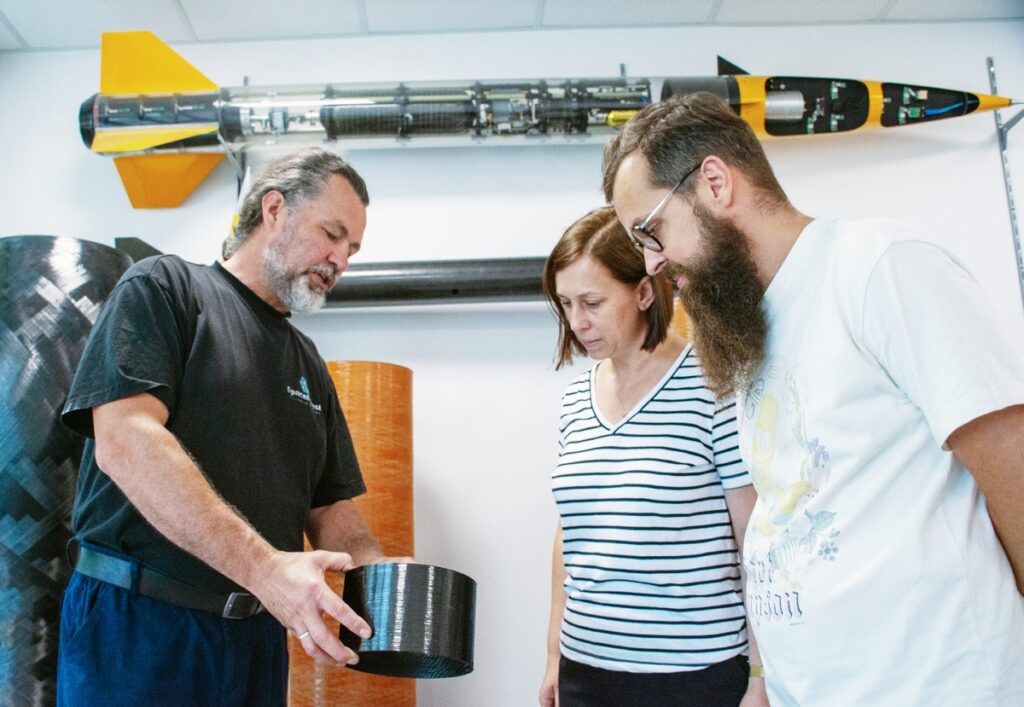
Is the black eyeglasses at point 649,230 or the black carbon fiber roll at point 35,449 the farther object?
the black carbon fiber roll at point 35,449

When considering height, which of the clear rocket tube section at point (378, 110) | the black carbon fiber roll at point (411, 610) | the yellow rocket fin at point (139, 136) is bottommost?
the black carbon fiber roll at point (411, 610)

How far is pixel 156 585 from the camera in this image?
1.30 metres

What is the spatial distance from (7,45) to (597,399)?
8.58 feet

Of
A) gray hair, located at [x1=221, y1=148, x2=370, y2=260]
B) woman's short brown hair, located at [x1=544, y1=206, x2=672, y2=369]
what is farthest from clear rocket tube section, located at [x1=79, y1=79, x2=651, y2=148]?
woman's short brown hair, located at [x1=544, y1=206, x2=672, y2=369]

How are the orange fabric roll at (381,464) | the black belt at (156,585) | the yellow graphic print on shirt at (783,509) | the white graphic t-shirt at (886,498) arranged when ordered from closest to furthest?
the white graphic t-shirt at (886,498), the yellow graphic print on shirt at (783,509), the black belt at (156,585), the orange fabric roll at (381,464)

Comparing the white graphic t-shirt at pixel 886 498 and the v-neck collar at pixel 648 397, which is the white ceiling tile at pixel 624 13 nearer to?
the v-neck collar at pixel 648 397

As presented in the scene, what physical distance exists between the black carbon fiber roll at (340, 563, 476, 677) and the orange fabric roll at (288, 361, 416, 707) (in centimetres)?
97

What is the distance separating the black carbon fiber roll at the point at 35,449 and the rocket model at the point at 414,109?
2.77 feet

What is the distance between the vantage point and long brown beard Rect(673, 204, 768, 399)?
115 cm

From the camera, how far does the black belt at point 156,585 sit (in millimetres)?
1292

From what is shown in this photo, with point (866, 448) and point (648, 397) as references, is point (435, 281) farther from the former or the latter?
point (866, 448)

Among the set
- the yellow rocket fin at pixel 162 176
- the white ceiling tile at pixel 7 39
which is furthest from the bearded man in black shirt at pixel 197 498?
the white ceiling tile at pixel 7 39

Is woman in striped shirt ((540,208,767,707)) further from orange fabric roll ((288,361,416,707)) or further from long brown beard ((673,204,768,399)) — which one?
orange fabric roll ((288,361,416,707))

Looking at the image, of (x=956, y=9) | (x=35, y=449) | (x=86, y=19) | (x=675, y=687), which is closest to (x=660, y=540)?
(x=675, y=687)
